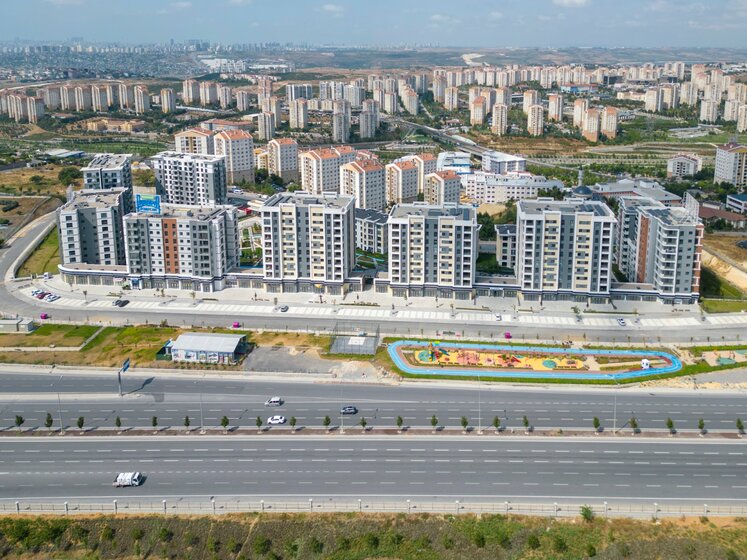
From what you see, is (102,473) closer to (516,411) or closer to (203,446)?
(203,446)

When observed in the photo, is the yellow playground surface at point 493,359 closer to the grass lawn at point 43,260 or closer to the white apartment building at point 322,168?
the grass lawn at point 43,260

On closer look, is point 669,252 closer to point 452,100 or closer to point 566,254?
point 566,254

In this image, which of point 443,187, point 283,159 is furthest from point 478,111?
point 443,187

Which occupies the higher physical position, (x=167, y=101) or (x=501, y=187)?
(x=167, y=101)

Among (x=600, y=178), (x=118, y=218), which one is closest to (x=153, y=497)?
(x=118, y=218)

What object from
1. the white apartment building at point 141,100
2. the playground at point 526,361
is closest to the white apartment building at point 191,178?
the playground at point 526,361

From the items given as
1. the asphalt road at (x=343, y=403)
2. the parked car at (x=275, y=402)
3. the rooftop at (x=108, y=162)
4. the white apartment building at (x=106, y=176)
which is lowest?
the asphalt road at (x=343, y=403)
